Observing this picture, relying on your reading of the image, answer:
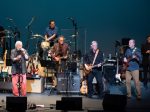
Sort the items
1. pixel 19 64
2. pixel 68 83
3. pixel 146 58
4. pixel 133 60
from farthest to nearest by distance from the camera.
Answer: pixel 146 58 → pixel 68 83 → pixel 133 60 → pixel 19 64

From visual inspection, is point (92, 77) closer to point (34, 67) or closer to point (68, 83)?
point (68, 83)

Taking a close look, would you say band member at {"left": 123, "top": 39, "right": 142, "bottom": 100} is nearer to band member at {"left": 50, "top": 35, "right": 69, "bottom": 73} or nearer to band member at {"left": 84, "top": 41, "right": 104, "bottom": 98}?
band member at {"left": 84, "top": 41, "right": 104, "bottom": 98}

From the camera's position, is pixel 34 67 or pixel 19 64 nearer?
pixel 19 64

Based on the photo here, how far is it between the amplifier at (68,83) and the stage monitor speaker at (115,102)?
4290 millimetres

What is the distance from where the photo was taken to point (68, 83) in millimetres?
16344

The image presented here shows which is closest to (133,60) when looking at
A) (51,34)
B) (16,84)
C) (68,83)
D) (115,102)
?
(68,83)

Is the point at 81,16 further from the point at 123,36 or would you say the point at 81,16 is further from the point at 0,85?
the point at 0,85

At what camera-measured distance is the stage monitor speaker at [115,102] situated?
39.2 feet

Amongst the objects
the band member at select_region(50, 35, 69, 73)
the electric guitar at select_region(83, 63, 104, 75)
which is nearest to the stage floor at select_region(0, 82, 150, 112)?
the electric guitar at select_region(83, 63, 104, 75)

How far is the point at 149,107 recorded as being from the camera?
45.6 ft

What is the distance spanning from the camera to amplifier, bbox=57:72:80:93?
1634 cm

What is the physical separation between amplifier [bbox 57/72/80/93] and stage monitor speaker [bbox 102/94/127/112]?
429cm

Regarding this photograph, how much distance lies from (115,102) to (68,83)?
4.59 metres

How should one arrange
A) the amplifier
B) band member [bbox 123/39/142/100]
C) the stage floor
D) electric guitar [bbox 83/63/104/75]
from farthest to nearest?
the amplifier, electric guitar [bbox 83/63/104/75], band member [bbox 123/39/142/100], the stage floor
